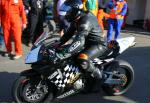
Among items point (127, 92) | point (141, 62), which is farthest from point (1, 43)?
point (127, 92)

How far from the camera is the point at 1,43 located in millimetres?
10562

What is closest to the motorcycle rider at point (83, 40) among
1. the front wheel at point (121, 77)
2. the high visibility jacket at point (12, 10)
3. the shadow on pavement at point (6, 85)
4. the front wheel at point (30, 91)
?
the front wheel at point (121, 77)

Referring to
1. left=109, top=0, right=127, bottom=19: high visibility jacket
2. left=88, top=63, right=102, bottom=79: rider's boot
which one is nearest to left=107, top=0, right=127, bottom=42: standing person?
left=109, top=0, right=127, bottom=19: high visibility jacket

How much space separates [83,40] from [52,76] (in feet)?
2.36

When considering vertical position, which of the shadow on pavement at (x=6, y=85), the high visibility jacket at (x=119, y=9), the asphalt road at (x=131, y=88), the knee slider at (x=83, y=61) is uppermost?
the high visibility jacket at (x=119, y=9)

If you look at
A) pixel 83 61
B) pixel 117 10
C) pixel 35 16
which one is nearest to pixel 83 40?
pixel 83 61

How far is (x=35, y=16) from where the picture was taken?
10766 mm

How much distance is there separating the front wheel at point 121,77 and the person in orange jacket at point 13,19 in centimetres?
330

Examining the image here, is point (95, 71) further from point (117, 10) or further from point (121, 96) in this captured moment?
point (117, 10)

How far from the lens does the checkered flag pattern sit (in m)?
5.80

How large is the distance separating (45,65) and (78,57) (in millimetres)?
544

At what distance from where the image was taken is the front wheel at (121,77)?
21.2 ft

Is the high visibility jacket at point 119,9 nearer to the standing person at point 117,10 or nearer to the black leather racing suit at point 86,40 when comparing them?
the standing person at point 117,10

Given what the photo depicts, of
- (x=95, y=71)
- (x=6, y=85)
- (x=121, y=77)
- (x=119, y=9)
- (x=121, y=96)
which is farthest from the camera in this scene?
(x=119, y=9)
